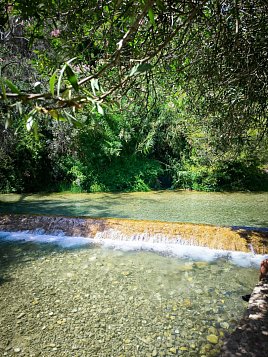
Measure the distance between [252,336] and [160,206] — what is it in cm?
691

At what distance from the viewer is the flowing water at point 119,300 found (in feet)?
9.98

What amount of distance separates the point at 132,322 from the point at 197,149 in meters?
9.98

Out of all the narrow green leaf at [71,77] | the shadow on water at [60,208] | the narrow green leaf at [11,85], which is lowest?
the shadow on water at [60,208]

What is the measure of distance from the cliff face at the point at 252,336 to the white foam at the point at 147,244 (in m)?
1.93

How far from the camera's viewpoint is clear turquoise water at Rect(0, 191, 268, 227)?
793 centimetres

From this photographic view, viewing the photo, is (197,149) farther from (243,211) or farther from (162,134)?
(243,211)

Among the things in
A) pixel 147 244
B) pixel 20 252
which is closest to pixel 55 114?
pixel 20 252

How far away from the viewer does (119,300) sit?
3893 millimetres

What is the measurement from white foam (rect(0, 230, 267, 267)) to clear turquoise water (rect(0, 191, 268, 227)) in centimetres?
155

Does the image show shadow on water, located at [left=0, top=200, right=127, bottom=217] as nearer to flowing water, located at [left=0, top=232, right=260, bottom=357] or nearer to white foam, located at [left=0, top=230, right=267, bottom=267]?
white foam, located at [left=0, top=230, right=267, bottom=267]

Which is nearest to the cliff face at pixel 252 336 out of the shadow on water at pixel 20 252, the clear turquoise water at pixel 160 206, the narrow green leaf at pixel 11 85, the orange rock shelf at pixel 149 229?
the orange rock shelf at pixel 149 229

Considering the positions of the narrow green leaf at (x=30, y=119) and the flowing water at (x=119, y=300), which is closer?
the narrow green leaf at (x=30, y=119)

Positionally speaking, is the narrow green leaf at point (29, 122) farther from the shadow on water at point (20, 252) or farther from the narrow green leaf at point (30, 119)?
the shadow on water at point (20, 252)

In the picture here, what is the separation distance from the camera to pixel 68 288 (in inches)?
166
